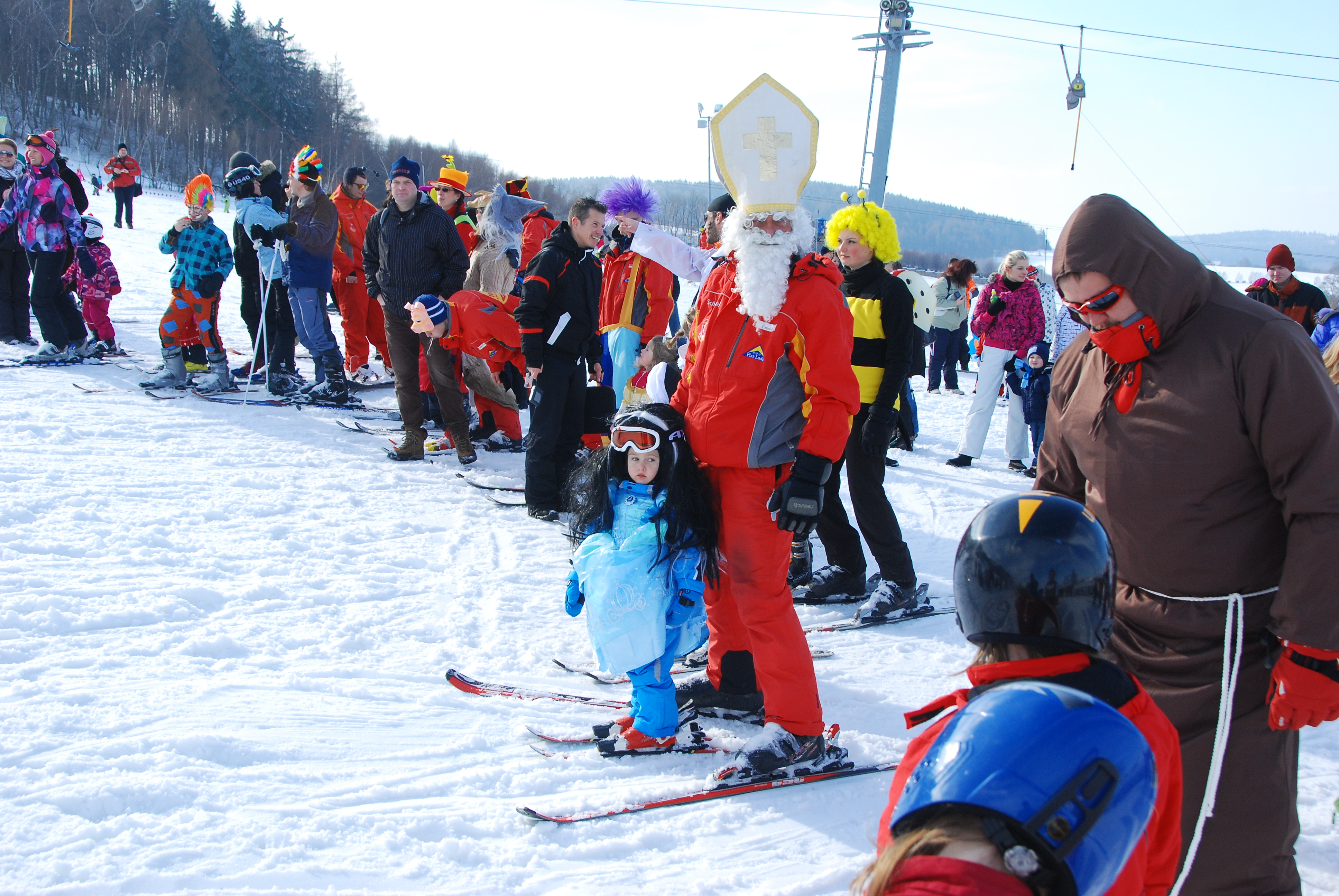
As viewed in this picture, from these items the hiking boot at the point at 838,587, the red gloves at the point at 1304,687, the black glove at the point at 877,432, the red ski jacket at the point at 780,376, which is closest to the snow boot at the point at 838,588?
the hiking boot at the point at 838,587

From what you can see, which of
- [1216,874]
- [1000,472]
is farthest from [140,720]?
[1000,472]

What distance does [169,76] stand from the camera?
186 ft

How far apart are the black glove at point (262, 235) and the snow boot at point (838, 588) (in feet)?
19.5

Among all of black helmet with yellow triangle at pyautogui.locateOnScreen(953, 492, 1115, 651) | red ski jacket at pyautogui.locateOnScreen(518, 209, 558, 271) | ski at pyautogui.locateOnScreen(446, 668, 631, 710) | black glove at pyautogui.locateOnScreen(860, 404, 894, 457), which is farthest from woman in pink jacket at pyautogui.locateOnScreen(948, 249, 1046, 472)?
black helmet with yellow triangle at pyautogui.locateOnScreen(953, 492, 1115, 651)

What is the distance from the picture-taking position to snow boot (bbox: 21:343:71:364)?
26.7 ft

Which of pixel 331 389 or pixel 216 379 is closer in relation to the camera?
pixel 216 379

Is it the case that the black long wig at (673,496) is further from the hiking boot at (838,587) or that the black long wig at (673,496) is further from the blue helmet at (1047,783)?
the blue helmet at (1047,783)

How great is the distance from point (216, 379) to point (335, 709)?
609 cm

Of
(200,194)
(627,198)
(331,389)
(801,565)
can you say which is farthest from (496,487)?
(200,194)

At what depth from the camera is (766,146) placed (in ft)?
9.52

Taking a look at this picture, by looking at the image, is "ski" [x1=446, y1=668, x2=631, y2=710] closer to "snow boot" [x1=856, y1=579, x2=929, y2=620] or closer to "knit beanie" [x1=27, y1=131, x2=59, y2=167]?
"snow boot" [x1=856, y1=579, x2=929, y2=620]

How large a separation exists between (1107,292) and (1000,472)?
6.17 m

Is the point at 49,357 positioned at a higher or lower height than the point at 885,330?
lower

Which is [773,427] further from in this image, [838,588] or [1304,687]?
[838,588]
